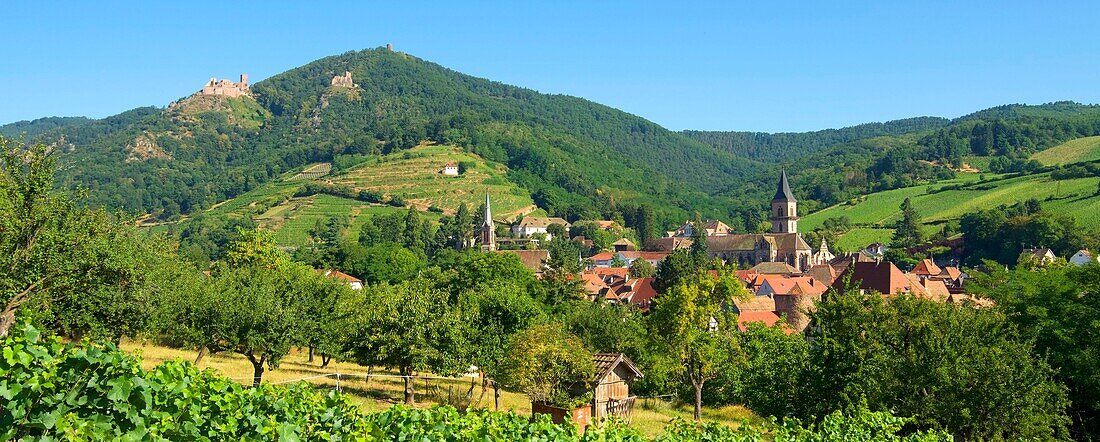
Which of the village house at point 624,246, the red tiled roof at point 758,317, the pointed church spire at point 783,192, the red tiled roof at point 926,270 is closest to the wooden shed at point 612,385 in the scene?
the red tiled roof at point 758,317

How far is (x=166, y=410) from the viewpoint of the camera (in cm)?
985

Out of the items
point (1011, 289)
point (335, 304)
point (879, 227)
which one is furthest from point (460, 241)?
point (1011, 289)

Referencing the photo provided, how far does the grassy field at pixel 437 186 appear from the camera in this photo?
176500 millimetres

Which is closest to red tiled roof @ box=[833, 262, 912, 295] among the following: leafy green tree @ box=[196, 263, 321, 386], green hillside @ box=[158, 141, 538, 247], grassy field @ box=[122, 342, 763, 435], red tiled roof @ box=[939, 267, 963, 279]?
red tiled roof @ box=[939, 267, 963, 279]

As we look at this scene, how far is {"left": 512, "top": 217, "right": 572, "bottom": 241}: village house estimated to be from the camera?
165 meters

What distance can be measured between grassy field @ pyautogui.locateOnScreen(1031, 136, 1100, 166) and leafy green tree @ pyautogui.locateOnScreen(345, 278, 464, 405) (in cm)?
18157

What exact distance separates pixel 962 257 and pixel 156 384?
445ft

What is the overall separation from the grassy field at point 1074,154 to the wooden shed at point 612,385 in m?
176

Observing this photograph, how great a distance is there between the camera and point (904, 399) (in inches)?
996

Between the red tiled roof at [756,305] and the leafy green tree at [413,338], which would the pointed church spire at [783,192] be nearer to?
the red tiled roof at [756,305]

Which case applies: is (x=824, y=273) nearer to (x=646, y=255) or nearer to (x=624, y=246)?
(x=646, y=255)

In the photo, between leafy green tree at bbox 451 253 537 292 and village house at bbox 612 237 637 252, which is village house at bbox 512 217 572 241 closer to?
village house at bbox 612 237 637 252

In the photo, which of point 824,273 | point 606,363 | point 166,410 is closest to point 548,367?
point 606,363

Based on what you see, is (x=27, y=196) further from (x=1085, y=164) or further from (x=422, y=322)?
(x=1085, y=164)
